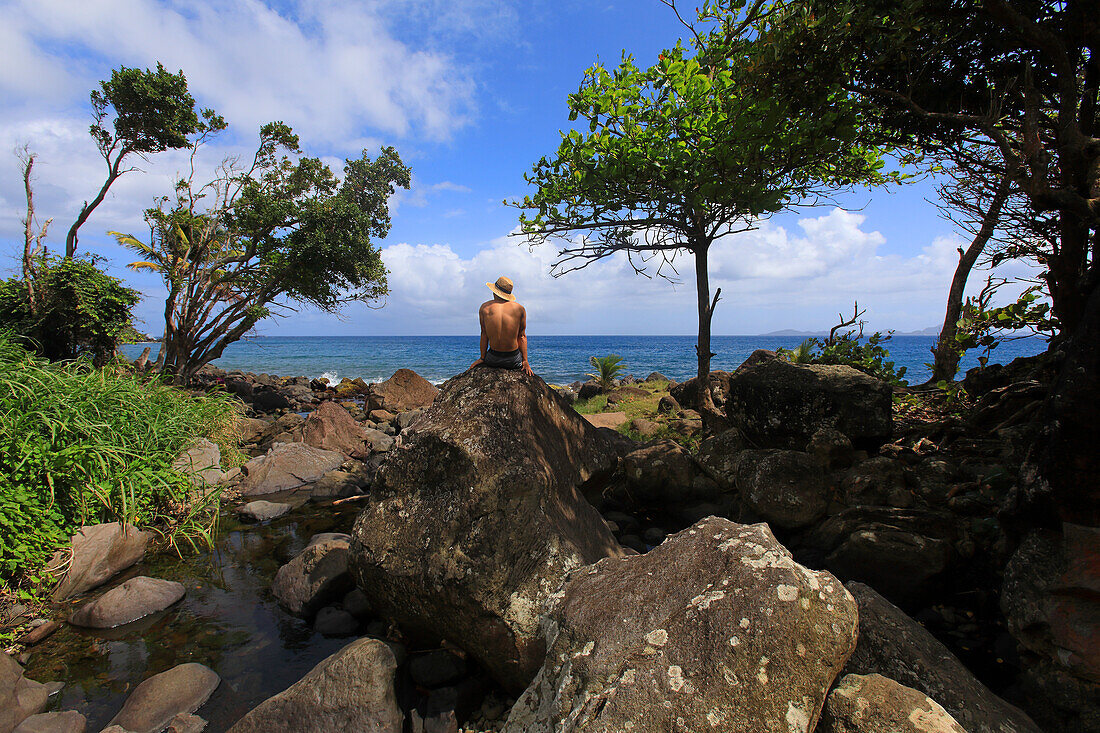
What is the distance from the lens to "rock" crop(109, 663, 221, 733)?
13.5 feet

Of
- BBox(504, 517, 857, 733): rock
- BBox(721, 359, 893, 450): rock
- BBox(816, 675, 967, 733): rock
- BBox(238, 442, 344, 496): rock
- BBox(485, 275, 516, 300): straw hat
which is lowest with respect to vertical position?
BBox(238, 442, 344, 496): rock

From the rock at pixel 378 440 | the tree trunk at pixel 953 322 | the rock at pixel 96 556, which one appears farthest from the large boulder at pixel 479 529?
the rock at pixel 378 440

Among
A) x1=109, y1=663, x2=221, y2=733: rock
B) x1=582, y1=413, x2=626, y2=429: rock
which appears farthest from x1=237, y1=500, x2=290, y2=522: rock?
x1=582, y1=413, x2=626, y2=429: rock

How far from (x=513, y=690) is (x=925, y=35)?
25.7ft

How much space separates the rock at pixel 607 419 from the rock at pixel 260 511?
7043 millimetres

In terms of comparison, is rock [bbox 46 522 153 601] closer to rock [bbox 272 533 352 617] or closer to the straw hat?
rock [bbox 272 533 352 617]

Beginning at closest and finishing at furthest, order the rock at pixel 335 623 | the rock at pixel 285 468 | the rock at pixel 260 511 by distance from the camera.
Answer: the rock at pixel 335 623, the rock at pixel 260 511, the rock at pixel 285 468

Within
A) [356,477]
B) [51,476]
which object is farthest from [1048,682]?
[356,477]

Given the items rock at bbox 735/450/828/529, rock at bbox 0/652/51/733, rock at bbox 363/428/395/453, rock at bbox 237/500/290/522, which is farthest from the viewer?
rock at bbox 363/428/395/453

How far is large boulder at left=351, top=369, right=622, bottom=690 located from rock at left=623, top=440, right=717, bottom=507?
274cm

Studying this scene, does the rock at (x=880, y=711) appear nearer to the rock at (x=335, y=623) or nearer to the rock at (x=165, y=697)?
the rock at (x=335, y=623)

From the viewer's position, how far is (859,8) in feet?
16.0

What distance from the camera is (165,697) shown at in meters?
4.30

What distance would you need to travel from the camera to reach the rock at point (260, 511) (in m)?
8.45
